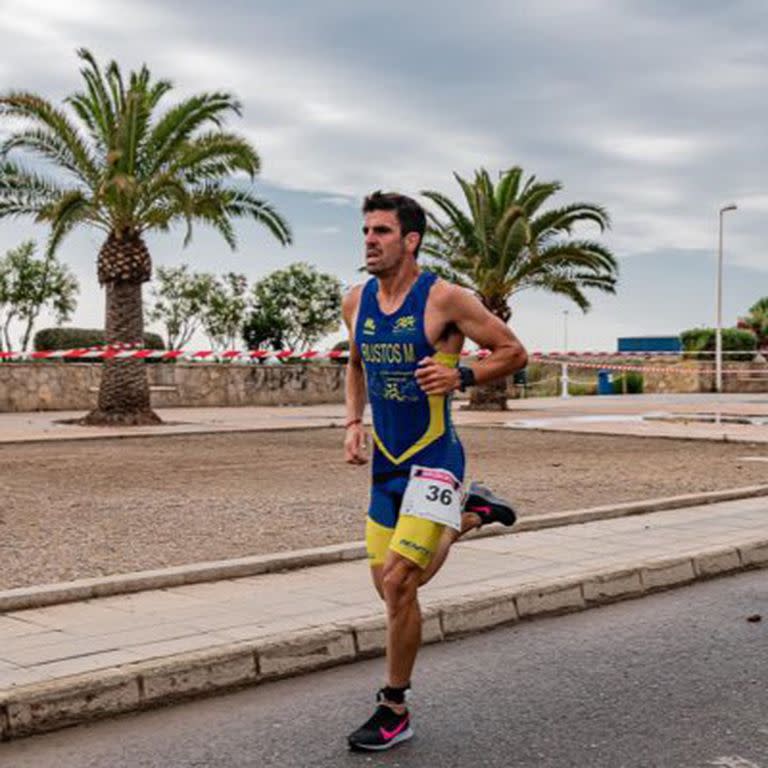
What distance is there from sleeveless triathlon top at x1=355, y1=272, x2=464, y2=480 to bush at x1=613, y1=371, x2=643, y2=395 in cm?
4478

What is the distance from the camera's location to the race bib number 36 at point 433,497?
468cm

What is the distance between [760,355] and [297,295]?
26897 millimetres

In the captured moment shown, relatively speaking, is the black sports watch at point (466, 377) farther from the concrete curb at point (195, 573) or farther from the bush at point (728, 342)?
the bush at point (728, 342)

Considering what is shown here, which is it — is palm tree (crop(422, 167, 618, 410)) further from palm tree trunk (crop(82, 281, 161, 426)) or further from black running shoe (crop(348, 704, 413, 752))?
black running shoe (crop(348, 704, 413, 752))

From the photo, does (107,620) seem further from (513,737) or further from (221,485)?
(221,485)

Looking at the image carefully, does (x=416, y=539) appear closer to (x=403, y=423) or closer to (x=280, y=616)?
(x=403, y=423)

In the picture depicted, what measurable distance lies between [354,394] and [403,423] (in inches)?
23.2

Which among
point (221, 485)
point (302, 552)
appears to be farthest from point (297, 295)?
point (302, 552)

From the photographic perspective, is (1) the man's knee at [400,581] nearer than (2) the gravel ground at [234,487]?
Yes

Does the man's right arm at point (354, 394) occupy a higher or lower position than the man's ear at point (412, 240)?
lower

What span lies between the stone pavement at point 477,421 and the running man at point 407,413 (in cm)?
1603

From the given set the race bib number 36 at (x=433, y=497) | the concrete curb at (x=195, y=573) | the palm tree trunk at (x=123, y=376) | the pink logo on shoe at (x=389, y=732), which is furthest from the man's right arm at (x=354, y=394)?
the palm tree trunk at (x=123, y=376)

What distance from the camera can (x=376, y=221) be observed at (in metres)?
4.82

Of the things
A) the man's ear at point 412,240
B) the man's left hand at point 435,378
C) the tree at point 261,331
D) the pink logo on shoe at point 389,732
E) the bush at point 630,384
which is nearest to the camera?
the man's left hand at point 435,378
